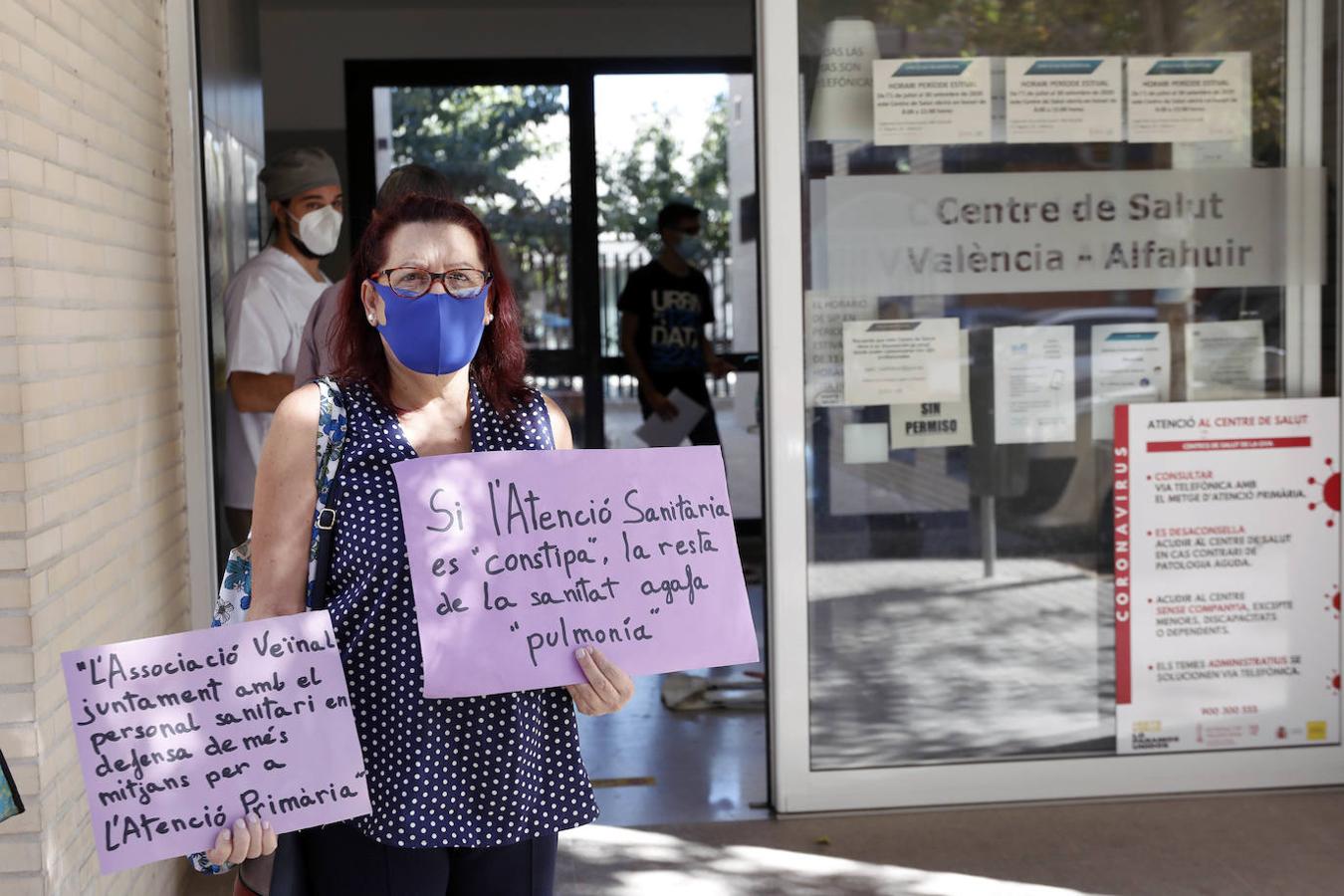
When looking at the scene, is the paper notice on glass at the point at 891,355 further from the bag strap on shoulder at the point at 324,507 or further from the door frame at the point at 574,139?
the door frame at the point at 574,139

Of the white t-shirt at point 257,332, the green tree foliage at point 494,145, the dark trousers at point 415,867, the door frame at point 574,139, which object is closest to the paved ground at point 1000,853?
the white t-shirt at point 257,332

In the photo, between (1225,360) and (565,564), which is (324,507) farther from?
(1225,360)

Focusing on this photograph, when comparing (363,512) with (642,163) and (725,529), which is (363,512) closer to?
(725,529)

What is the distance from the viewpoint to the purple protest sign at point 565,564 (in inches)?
76.5

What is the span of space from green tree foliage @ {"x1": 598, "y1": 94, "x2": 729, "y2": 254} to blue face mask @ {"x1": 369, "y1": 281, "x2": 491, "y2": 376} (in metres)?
7.46

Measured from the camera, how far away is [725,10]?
30.1 feet

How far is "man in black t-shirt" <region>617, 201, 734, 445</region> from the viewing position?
26.8 ft

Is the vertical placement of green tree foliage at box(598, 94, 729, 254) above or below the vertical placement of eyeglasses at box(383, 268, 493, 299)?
above

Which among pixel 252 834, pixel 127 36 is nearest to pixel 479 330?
pixel 252 834

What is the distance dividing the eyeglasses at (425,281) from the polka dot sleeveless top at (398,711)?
0.17 metres

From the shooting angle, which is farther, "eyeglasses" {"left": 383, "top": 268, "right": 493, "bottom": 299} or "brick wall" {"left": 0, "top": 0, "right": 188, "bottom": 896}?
"brick wall" {"left": 0, "top": 0, "right": 188, "bottom": 896}

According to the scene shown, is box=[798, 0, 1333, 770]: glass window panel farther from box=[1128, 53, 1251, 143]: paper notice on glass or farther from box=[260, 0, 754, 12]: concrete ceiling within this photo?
box=[260, 0, 754, 12]: concrete ceiling

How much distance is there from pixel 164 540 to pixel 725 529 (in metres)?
2.20

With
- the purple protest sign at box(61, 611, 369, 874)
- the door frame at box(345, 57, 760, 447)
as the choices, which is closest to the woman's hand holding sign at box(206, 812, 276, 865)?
the purple protest sign at box(61, 611, 369, 874)
